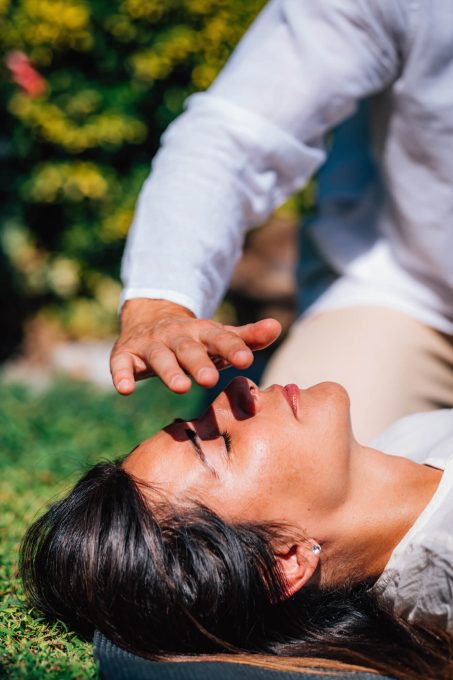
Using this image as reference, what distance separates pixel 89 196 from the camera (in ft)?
17.6

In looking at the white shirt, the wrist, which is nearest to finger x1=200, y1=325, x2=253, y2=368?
the wrist

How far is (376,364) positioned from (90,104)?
3.03 metres

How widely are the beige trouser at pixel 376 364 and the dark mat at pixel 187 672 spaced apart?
1.21m

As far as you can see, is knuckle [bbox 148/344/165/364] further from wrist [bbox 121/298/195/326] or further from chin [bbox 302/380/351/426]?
chin [bbox 302/380/351/426]

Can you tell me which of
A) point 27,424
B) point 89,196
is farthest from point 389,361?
point 89,196

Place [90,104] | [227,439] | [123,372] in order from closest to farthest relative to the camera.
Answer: [123,372], [227,439], [90,104]

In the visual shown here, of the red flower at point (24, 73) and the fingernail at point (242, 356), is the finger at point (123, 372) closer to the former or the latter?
the fingernail at point (242, 356)

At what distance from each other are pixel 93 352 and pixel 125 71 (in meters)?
1.90

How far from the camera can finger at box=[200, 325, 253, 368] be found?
5.91 feet

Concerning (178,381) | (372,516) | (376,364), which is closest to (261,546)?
(372,516)

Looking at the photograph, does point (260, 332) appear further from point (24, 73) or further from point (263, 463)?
point (24, 73)

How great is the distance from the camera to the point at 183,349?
1.92m

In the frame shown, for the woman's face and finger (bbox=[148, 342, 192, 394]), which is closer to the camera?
finger (bbox=[148, 342, 192, 394])

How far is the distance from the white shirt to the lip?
1.35 ft
